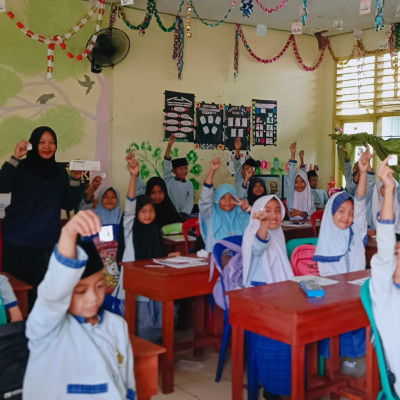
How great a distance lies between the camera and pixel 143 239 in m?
4.50

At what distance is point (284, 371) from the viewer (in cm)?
320

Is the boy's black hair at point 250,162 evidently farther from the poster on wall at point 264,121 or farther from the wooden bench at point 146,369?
the wooden bench at point 146,369

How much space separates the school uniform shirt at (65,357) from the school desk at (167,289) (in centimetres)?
154

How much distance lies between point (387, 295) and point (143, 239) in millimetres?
2451

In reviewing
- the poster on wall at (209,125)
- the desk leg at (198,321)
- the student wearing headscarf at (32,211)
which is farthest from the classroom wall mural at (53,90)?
the desk leg at (198,321)

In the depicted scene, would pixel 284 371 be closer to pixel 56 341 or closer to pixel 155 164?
pixel 56 341

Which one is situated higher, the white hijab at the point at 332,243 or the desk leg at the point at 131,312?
the white hijab at the point at 332,243

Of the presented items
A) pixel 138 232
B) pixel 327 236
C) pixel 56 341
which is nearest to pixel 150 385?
pixel 56 341

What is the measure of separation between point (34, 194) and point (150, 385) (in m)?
1.97

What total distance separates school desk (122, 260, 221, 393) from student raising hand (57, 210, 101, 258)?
1.83 meters

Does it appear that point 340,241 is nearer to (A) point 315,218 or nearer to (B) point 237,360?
(B) point 237,360

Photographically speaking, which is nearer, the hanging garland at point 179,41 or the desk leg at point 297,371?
the desk leg at point 297,371

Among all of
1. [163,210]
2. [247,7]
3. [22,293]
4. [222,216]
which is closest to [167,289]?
Result: [22,293]

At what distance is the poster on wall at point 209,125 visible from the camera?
26.6ft
